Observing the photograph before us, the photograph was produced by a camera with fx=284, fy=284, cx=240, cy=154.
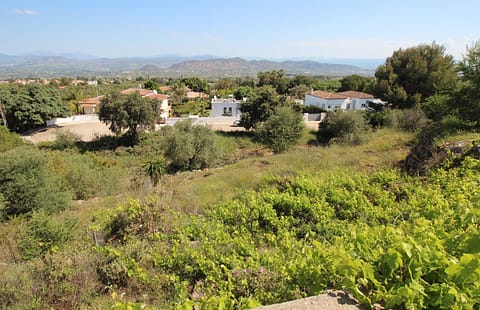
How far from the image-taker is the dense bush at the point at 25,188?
30.8ft

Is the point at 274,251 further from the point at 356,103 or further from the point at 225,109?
the point at 356,103

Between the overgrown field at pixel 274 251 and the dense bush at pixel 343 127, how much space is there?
16.4 metres

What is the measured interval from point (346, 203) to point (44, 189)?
33.0 ft

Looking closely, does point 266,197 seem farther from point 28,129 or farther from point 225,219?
point 28,129

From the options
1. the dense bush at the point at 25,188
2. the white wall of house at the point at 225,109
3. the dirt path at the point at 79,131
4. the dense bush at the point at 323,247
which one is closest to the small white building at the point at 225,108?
the white wall of house at the point at 225,109

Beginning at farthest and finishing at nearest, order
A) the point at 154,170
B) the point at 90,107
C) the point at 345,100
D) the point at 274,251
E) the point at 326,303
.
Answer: the point at 90,107 < the point at 345,100 < the point at 154,170 < the point at 274,251 < the point at 326,303

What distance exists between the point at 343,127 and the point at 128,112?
59.7ft

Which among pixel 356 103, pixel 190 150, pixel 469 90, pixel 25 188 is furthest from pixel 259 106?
pixel 25 188

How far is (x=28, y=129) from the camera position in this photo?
100ft

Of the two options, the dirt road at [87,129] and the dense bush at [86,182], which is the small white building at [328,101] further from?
the dense bush at [86,182]

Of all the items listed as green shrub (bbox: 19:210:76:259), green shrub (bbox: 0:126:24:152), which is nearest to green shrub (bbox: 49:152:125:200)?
green shrub (bbox: 19:210:76:259)

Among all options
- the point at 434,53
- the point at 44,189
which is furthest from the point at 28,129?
the point at 434,53

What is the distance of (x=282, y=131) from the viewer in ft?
68.8

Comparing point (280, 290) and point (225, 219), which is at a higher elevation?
point (280, 290)
